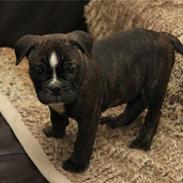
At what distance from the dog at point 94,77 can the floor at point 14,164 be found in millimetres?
94

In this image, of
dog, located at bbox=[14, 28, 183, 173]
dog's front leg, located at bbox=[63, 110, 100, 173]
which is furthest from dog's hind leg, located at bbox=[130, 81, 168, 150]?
dog's front leg, located at bbox=[63, 110, 100, 173]

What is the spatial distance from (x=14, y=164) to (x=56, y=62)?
1.15ft

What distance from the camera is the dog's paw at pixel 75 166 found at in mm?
1496

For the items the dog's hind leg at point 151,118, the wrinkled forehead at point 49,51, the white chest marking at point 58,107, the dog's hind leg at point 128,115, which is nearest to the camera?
the wrinkled forehead at point 49,51

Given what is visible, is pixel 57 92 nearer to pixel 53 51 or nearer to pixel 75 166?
pixel 53 51

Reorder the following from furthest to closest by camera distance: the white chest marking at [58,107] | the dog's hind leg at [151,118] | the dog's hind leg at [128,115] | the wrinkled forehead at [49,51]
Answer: the dog's hind leg at [128,115] → the dog's hind leg at [151,118] → the white chest marking at [58,107] → the wrinkled forehead at [49,51]

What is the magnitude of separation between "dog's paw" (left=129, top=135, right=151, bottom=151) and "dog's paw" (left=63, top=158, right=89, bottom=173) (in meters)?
0.18

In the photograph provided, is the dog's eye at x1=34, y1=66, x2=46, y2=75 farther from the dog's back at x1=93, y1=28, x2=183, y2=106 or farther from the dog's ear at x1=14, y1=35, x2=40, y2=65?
the dog's back at x1=93, y1=28, x2=183, y2=106

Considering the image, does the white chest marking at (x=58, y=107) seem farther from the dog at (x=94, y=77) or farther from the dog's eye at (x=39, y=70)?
the dog's eye at (x=39, y=70)

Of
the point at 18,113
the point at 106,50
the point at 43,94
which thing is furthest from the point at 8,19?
the point at 43,94

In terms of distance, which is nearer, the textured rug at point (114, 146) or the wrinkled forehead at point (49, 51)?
the wrinkled forehead at point (49, 51)

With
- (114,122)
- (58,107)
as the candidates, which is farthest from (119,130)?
(58,107)

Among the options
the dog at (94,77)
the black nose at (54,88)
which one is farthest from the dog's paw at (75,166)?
the black nose at (54,88)

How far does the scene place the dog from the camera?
1.32 m
